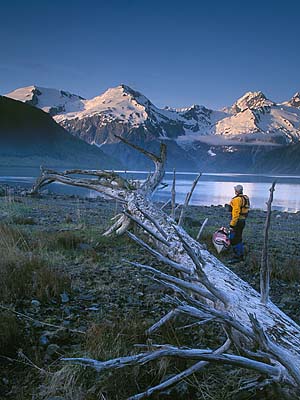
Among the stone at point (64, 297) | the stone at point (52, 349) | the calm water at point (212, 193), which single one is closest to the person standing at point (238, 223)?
the calm water at point (212, 193)

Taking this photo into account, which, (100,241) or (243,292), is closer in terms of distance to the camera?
(243,292)

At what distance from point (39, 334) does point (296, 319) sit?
2857 millimetres

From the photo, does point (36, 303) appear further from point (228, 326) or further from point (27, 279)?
point (228, 326)

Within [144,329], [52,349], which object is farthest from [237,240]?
[52,349]

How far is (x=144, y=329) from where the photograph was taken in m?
3.64

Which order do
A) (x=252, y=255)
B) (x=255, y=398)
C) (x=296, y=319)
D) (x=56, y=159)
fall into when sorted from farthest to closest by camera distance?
(x=56, y=159)
(x=252, y=255)
(x=296, y=319)
(x=255, y=398)

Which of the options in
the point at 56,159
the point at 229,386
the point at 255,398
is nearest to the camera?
the point at 255,398

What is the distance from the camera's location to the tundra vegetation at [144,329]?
95.3 inches

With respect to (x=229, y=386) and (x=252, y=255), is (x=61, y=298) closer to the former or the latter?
(x=229, y=386)

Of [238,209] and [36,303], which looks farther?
[238,209]

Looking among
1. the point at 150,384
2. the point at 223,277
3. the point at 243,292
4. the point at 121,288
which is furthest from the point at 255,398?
the point at 121,288

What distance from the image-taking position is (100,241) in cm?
802

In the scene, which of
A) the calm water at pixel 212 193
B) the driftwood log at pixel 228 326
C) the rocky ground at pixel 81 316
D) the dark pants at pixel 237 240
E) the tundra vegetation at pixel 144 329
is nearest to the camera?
the driftwood log at pixel 228 326

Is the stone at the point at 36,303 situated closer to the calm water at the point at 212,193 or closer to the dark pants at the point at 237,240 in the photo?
the calm water at the point at 212,193
